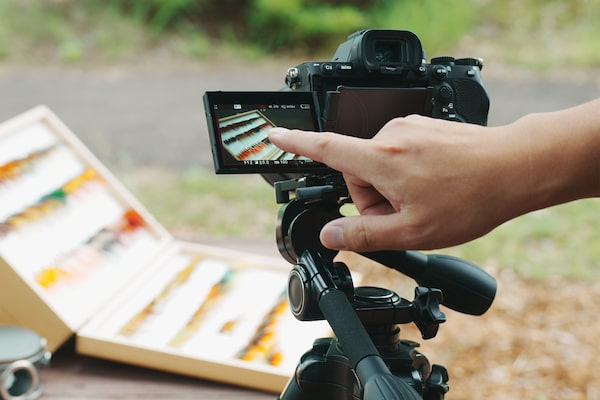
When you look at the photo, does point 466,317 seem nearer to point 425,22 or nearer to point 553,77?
point 553,77

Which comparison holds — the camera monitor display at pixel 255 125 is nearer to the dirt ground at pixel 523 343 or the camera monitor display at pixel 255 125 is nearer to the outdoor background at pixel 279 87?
the outdoor background at pixel 279 87

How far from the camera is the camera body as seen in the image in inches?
29.6

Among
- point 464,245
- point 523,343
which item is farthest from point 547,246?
point 523,343

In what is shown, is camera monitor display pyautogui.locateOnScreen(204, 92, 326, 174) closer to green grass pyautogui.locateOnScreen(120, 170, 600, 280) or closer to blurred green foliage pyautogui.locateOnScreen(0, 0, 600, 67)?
green grass pyautogui.locateOnScreen(120, 170, 600, 280)

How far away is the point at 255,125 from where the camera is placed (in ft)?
2.36

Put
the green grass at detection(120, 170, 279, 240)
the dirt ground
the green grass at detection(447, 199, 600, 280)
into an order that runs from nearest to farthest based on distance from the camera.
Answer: the dirt ground
the green grass at detection(447, 199, 600, 280)
the green grass at detection(120, 170, 279, 240)

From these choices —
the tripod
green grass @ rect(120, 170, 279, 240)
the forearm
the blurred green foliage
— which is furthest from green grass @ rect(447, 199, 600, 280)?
the blurred green foliage

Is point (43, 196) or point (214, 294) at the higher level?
point (43, 196)

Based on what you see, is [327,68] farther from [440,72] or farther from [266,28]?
[266,28]

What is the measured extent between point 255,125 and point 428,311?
25 cm

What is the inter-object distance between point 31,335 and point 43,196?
0.31 meters

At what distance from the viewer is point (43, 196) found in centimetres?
128

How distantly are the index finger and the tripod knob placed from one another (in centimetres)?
21

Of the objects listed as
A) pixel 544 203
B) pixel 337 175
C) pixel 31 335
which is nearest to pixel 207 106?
pixel 337 175
